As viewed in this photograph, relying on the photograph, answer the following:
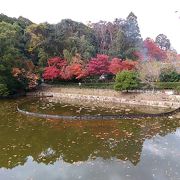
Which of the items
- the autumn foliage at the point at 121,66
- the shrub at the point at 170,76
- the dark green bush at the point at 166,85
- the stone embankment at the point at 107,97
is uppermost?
the autumn foliage at the point at 121,66

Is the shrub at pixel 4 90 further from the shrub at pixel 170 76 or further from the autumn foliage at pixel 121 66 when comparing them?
the shrub at pixel 170 76

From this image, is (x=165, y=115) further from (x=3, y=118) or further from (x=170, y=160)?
(x=3, y=118)

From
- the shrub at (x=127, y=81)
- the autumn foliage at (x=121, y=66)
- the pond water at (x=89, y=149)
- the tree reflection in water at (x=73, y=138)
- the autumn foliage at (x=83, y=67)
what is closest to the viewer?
the pond water at (x=89, y=149)

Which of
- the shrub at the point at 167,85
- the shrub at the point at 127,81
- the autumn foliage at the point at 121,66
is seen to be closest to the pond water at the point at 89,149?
the shrub at the point at 127,81

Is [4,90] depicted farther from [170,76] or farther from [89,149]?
[89,149]

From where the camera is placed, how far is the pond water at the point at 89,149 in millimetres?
15633

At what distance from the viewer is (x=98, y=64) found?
41.0m

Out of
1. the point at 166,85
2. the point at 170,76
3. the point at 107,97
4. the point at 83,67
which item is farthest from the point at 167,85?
the point at 83,67

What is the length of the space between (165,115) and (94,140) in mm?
A: 8691

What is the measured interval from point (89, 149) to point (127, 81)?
17341mm

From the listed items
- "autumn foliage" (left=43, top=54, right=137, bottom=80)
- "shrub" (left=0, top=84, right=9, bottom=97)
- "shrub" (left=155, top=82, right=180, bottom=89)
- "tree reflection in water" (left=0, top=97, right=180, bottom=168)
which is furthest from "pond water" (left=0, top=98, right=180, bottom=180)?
"autumn foliage" (left=43, top=54, right=137, bottom=80)

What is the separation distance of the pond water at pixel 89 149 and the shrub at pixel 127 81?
9.68 metres

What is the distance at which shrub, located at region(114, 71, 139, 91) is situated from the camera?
1396 inches

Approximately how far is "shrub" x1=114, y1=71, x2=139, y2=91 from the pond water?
968cm
